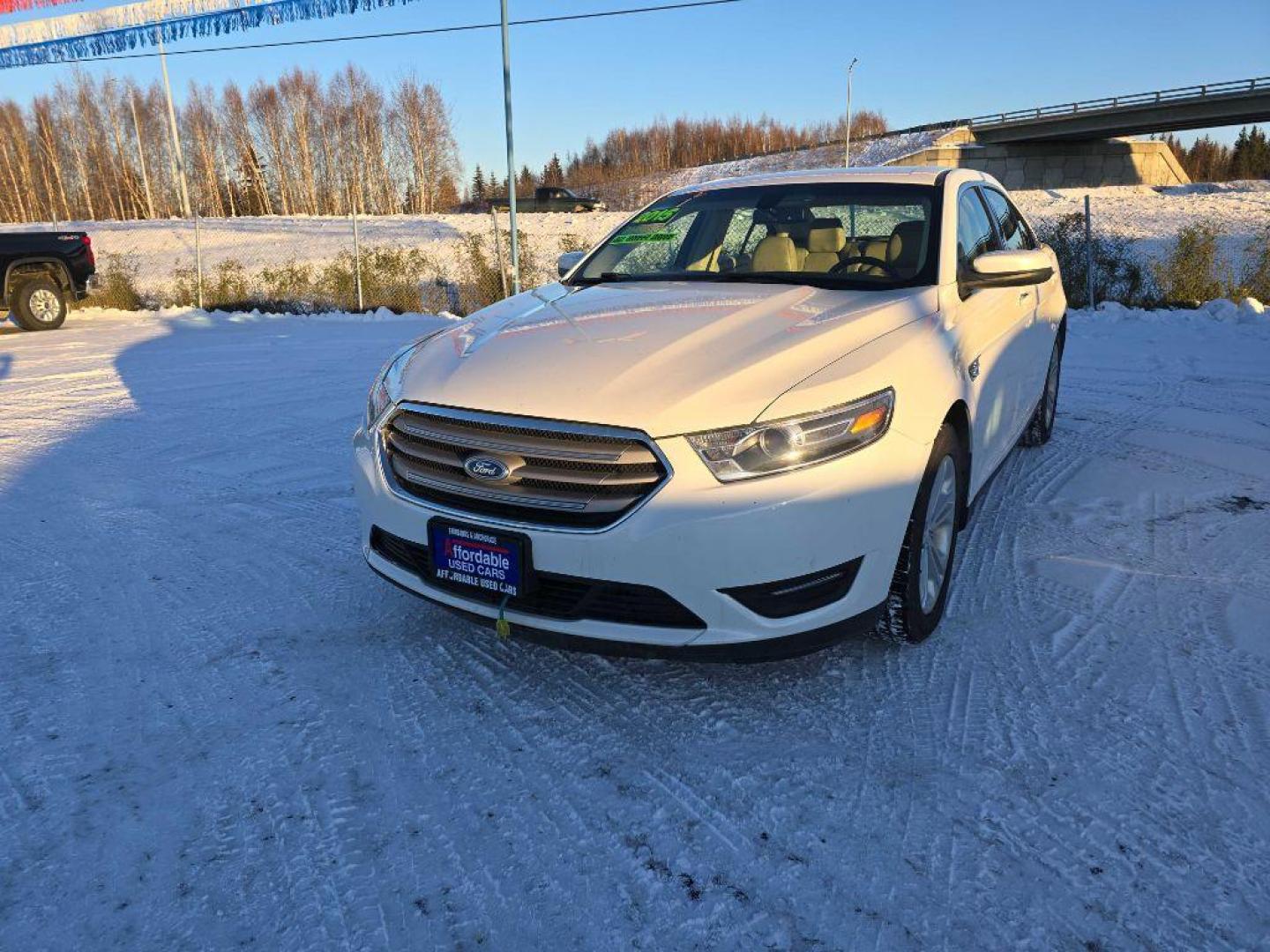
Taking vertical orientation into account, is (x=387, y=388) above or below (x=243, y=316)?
above

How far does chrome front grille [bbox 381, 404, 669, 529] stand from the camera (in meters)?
2.22

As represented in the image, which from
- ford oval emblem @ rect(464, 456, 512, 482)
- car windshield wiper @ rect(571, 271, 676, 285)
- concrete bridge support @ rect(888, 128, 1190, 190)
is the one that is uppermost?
concrete bridge support @ rect(888, 128, 1190, 190)

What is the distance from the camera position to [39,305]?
1194cm

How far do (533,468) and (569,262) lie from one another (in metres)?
2.35

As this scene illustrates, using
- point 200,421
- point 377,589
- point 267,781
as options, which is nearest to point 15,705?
point 267,781

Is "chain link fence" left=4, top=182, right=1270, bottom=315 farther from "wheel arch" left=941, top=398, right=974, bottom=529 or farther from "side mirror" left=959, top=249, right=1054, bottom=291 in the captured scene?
"wheel arch" left=941, top=398, right=974, bottom=529

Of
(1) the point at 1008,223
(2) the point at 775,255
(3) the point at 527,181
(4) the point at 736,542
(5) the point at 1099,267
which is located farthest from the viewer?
(3) the point at 527,181

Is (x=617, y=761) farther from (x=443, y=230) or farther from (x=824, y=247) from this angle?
(x=443, y=230)

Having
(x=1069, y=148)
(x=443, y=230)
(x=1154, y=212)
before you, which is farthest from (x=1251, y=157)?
(x=443, y=230)

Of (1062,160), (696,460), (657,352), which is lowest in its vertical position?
(696,460)

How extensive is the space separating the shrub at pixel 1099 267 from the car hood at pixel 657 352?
10456 mm

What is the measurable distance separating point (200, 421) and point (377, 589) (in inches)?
149

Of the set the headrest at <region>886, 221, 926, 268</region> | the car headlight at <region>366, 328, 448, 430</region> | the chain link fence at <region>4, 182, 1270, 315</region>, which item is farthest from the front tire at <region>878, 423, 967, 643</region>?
the chain link fence at <region>4, 182, 1270, 315</region>

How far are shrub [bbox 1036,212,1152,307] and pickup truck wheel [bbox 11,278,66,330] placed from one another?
14.1m
